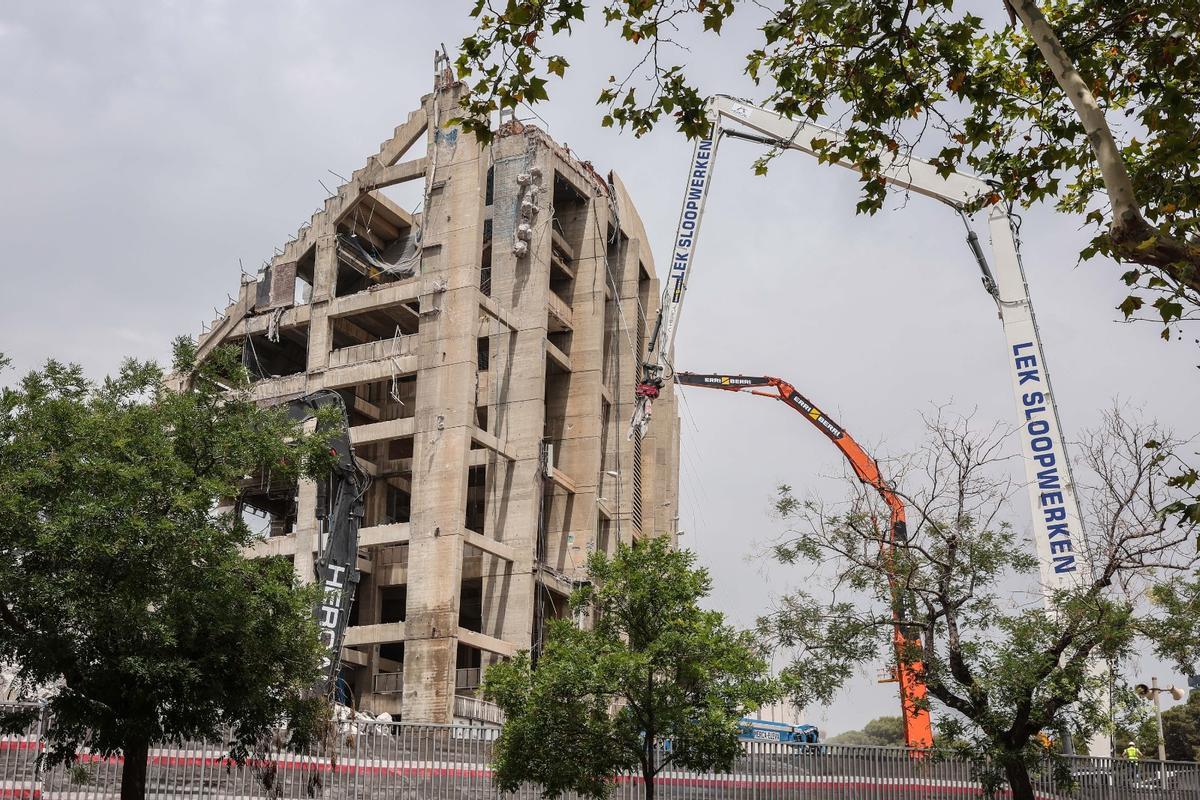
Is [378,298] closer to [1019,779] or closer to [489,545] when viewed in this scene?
[489,545]

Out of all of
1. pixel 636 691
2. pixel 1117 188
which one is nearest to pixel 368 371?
pixel 636 691

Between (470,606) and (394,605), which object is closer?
(394,605)

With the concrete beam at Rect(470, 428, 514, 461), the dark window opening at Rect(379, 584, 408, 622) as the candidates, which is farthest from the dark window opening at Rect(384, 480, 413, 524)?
the concrete beam at Rect(470, 428, 514, 461)

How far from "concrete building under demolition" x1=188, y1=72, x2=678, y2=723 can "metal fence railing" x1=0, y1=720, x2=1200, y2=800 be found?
22.1 meters

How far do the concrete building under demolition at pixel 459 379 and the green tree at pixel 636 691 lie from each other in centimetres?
2451

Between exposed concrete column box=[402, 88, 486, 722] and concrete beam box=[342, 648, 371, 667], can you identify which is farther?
concrete beam box=[342, 648, 371, 667]

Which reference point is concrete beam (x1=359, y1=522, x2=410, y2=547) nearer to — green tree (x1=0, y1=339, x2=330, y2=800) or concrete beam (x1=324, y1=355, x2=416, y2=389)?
concrete beam (x1=324, y1=355, x2=416, y2=389)

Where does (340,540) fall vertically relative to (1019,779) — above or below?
above

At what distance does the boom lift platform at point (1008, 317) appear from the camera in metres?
35.8

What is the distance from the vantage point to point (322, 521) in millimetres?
53406

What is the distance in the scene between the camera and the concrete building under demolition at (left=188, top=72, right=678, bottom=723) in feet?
179

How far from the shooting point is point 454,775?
2920 centimetres

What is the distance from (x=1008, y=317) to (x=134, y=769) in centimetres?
2772

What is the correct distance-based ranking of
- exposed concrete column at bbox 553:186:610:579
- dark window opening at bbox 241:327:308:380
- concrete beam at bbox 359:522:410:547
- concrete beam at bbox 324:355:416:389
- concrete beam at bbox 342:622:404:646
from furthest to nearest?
dark window opening at bbox 241:327:308:380
exposed concrete column at bbox 553:186:610:579
concrete beam at bbox 324:355:416:389
concrete beam at bbox 359:522:410:547
concrete beam at bbox 342:622:404:646
